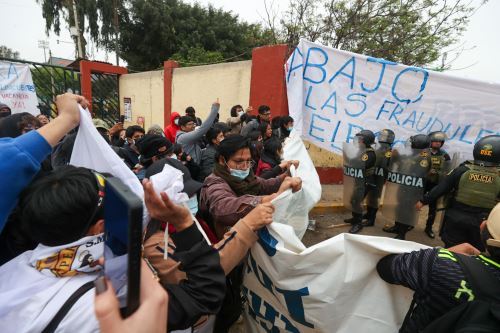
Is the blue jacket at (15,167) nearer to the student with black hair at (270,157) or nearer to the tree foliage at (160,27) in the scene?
the student with black hair at (270,157)

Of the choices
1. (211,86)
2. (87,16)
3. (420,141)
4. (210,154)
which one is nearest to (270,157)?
(210,154)

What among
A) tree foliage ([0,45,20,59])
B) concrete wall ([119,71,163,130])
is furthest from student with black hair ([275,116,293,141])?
tree foliage ([0,45,20,59])

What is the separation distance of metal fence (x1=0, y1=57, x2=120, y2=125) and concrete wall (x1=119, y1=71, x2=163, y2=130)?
474mm

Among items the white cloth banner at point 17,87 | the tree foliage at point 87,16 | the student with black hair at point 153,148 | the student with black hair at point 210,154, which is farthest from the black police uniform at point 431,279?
the tree foliage at point 87,16

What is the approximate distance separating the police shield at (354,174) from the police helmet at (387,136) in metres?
0.27

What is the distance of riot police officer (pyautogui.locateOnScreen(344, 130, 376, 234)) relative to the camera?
3910mm

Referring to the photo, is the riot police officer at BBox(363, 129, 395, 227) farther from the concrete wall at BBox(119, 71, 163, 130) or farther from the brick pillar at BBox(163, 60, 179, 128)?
the concrete wall at BBox(119, 71, 163, 130)

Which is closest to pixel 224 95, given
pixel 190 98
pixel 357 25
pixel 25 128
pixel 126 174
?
pixel 190 98

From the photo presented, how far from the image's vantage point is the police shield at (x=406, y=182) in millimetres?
3787

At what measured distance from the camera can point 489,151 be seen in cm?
271

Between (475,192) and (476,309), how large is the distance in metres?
2.33

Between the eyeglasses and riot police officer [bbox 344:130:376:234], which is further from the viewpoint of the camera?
riot police officer [bbox 344:130:376:234]

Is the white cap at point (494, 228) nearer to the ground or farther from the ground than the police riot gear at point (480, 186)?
farther from the ground

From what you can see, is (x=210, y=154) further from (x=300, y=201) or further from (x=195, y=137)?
(x=300, y=201)
